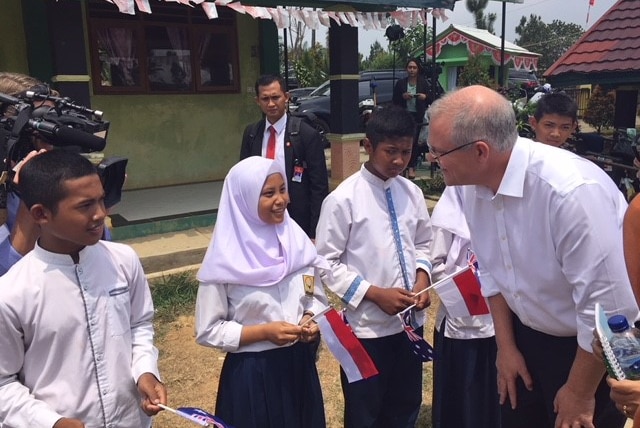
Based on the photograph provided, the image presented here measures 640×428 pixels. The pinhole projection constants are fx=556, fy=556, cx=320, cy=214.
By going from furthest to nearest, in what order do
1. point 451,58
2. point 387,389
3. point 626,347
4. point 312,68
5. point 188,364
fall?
point 451,58 → point 312,68 → point 188,364 → point 387,389 → point 626,347

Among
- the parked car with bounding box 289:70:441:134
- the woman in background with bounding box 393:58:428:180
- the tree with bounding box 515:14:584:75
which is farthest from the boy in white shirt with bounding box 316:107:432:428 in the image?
the tree with bounding box 515:14:584:75

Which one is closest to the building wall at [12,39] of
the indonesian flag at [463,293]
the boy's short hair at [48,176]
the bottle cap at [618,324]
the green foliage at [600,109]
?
the boy's short hair at [48,176]

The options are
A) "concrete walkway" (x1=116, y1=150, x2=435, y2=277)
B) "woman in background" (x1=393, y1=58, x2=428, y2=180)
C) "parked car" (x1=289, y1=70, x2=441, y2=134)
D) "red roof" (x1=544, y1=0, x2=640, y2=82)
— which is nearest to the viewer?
"concrete walkway" (x1=116, y1=150, x2=435, y2=277)

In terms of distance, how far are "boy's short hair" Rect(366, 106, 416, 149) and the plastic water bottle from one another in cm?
132

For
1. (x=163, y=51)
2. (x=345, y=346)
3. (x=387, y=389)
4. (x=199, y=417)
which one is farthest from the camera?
(x=163, y=51)

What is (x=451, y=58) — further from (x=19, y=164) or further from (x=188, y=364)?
(x=19, y=164)

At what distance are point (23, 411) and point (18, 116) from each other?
36.9 inches

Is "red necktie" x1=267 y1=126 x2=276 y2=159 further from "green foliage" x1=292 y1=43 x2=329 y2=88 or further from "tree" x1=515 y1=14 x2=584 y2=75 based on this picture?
"tree" x1=515 y1=14 x2=584 y2=75

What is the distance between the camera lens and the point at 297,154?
13.0 ft

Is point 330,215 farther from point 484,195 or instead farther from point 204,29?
point 204,29

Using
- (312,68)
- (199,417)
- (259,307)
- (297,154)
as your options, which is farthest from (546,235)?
(312,68)

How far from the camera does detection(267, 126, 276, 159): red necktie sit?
4.03m

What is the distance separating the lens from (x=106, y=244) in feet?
6.03

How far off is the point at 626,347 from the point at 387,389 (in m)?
1.46
